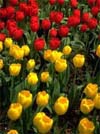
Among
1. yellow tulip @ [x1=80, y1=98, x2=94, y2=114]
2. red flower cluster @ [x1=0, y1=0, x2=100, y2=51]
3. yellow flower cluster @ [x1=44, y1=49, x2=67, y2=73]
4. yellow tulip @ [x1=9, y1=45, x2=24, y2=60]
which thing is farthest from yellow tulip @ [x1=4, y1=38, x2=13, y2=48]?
yellow tulip @ [x1=80, y1=98, x2=94, y2=114]

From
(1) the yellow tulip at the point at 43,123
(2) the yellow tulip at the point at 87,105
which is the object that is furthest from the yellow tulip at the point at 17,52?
(1) the yellow tulip at the point at 43,123

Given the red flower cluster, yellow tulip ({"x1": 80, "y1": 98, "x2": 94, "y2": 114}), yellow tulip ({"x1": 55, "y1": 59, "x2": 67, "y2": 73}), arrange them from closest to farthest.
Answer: yellow tulip ({"x1": 80, "y1": 98, "x2": 94, "y2": 114}) < yellow tulip ({"x1": 55, "y1": 59, "x2": 67, "y2": 73}) < the red flower cluster

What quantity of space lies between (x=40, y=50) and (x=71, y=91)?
627 mm

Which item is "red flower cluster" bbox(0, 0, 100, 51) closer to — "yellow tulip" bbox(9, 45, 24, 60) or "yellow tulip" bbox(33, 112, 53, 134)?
"yellow tulip" bbox(9, 45, 24, 60)

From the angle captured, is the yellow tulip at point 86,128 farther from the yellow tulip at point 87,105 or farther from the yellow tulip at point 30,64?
the yellow tulip at point 30,64

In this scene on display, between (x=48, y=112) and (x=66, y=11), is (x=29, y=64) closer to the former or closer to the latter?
(x=48, y=112)

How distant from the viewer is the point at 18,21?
14.8 ft

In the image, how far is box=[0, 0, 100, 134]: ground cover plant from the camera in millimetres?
2947

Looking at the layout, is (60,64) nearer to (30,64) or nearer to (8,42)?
(30,64)

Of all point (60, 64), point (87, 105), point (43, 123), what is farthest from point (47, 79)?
point (43, 123)

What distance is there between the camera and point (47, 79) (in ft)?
11.2

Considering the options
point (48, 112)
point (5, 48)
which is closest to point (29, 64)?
point (48, 112)

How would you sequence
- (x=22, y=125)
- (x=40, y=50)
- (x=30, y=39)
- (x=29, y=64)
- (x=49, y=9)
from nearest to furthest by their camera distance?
(x=22, y=125) → (x=29, y=64) → (x=40, y=50) → (x=30, y=39) → (x=49, y=9)

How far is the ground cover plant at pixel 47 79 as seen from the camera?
295 cm
